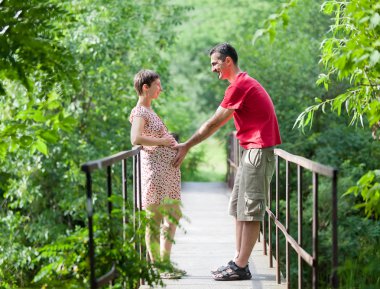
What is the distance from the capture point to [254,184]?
18.0 ft

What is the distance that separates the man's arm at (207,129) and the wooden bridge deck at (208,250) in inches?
26.2

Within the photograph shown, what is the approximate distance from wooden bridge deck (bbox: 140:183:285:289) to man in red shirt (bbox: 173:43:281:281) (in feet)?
1.56

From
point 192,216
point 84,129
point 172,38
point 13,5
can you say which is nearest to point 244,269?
point 13,5

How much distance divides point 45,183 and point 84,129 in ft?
3.84

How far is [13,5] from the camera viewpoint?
4.77 m

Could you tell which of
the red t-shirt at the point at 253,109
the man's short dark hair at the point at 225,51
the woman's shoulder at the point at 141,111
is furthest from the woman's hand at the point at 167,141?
the man's short dark hair at the point at 225,51

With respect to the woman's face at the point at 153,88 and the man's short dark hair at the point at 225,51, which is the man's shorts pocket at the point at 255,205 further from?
the woman's face at the point at 153,88

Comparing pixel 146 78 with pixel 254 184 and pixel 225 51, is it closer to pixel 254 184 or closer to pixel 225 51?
pixel 225 51

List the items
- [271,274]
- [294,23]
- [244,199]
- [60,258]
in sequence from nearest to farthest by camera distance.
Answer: [60,258] → [244,199] → [271,274] → [294,23]

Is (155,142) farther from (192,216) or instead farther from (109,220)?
(192,216)

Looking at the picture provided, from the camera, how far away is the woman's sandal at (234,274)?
5.86m

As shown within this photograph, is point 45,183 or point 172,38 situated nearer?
point 45,183

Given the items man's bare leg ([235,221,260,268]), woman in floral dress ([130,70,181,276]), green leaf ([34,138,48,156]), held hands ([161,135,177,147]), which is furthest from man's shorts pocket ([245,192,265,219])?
green leaf ([34,138,48,156])

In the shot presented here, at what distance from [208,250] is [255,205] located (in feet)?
8.66
